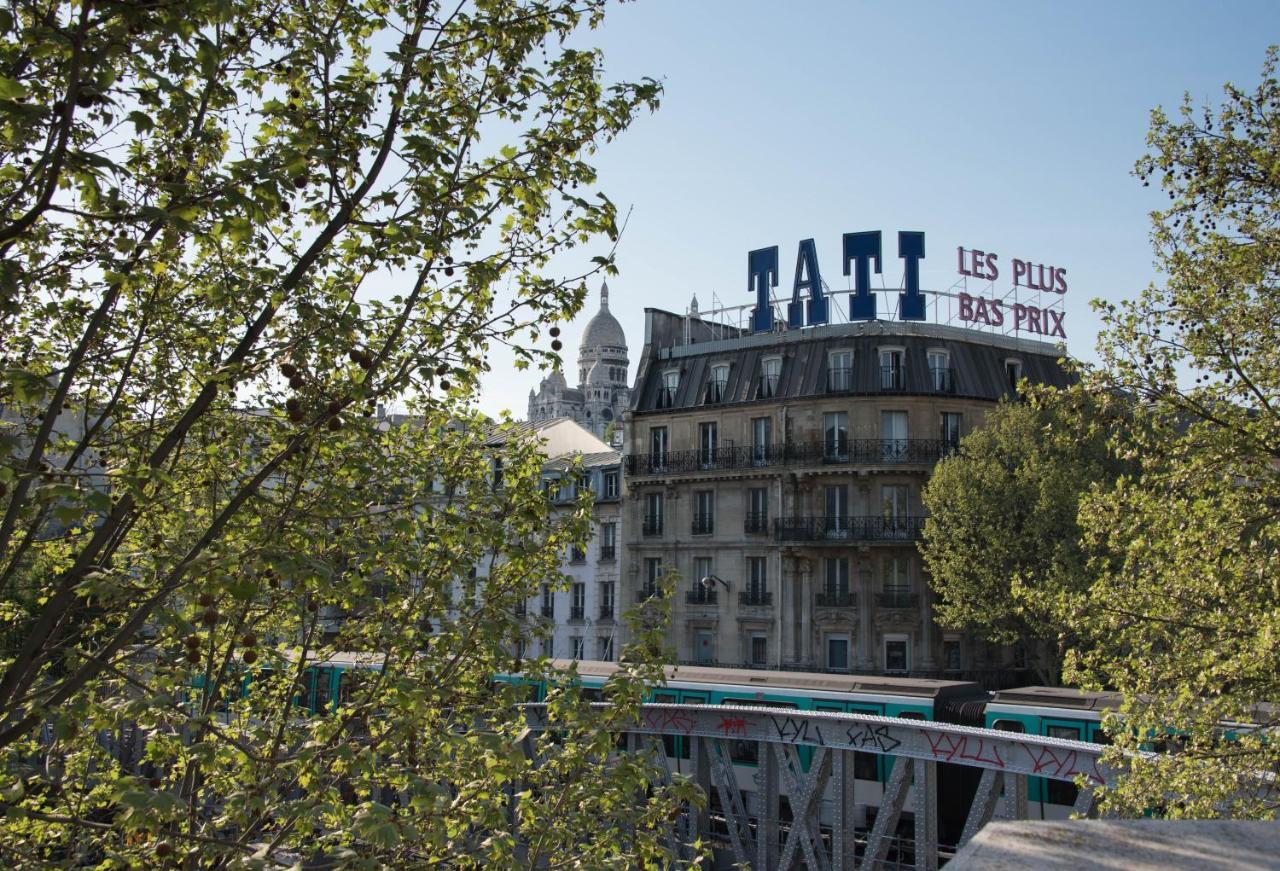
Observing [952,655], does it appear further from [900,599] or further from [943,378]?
[943,378]

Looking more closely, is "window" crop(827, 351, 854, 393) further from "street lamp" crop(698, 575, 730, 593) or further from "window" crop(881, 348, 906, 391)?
"street lamp" crop(698, 575, 730, 593)

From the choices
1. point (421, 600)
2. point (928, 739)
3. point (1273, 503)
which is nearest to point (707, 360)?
point (928, 739)

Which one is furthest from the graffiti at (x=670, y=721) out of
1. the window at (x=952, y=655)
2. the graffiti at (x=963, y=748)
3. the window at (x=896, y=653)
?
the window at (x=952, y=655)

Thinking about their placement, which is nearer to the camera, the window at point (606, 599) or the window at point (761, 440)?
the window at point (761, 440)

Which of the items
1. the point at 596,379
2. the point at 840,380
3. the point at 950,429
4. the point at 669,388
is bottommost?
the point at 950,429

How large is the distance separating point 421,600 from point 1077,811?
10945mm

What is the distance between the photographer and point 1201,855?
143 inches

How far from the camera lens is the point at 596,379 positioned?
18025 cm

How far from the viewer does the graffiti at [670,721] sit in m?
22.3

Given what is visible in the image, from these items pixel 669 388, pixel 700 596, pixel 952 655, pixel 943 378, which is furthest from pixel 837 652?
pixel 669 388

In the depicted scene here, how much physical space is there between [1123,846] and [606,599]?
47.4m

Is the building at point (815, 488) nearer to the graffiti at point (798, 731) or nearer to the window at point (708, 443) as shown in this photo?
the window at point (708, 443)

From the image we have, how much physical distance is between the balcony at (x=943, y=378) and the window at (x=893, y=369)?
119 cm

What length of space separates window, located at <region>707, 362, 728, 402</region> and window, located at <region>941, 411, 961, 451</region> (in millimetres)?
9613
